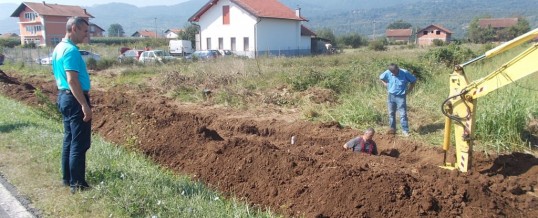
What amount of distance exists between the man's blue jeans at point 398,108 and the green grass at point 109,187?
4946mm

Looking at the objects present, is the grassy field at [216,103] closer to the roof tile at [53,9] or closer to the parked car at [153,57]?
the parked car at [153,57]

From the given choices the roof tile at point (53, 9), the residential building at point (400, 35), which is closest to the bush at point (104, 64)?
the roof tile at point (53, 9)

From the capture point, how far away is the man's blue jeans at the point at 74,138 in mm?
4805

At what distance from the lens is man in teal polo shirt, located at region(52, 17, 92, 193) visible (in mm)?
4582

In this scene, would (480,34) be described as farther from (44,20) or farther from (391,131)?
(391,131)

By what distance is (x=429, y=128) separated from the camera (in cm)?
942

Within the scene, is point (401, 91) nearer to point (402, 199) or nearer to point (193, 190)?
point (402, 199)

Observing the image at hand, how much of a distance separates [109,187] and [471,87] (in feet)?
14.8

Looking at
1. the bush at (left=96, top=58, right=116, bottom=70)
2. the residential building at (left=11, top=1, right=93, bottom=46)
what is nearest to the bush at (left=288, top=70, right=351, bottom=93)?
the bush at (left=96, top=58, right=116, bottom=70)

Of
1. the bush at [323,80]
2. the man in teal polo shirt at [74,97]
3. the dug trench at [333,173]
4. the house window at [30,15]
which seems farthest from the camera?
the house window at [30,15]

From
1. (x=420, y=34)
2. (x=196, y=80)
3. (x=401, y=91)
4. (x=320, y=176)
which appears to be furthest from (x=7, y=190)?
(x=420, y=34)

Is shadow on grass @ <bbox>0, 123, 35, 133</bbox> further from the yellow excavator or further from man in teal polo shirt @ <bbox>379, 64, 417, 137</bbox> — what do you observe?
the yellow excavator

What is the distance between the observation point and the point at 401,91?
8977 mm

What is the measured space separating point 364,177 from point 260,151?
5.44ft
